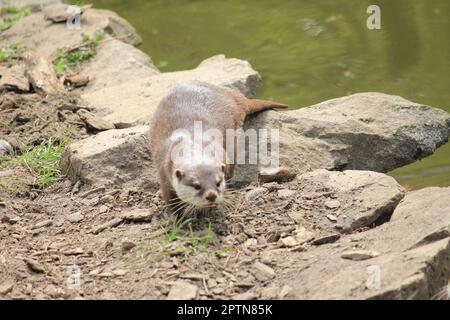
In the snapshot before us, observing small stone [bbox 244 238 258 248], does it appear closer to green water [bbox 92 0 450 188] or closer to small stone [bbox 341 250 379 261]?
small stone [bbox 341 250 379 261]

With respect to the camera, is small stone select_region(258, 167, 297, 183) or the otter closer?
→ the otter

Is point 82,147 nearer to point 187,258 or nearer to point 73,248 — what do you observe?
point 73,248

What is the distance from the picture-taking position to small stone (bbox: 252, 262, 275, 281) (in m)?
3.69

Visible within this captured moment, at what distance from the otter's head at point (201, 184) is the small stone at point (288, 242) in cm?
41

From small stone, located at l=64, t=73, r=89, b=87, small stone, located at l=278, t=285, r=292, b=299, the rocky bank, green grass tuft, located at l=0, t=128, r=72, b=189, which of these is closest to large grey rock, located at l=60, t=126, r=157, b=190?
the rocky bank

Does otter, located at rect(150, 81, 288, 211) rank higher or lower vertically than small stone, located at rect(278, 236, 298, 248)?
higher

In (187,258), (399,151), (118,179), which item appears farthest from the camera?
(399,151)

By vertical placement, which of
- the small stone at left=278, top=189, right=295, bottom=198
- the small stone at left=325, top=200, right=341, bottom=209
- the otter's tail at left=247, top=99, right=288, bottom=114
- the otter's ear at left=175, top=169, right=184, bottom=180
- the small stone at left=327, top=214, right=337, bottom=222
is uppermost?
the otter's ear at left=175, top=169, right=184, bottom=180

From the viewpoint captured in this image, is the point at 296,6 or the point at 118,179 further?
the point at 296,6

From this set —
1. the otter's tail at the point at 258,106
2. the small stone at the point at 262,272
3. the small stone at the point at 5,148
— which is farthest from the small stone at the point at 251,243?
the small stone at the point at 5,148

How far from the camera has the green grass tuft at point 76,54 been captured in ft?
24.9

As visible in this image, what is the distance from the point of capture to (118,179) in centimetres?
496
